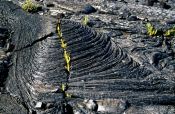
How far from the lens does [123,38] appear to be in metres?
11.5

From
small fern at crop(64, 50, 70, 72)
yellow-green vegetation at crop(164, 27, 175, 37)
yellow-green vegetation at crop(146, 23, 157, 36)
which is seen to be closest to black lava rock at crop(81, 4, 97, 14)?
yellow-green vegetation at crop(146, 23, 157, 36)

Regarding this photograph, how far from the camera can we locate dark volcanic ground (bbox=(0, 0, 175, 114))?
28.1ft

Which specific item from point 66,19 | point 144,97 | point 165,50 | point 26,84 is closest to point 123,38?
point 165,50

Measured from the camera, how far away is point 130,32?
12047 mm

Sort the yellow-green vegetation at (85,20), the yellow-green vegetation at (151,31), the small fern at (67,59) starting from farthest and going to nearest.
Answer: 1. the yellow-green vegetation at (85,20)
2. the yellow-green vegetation at (151,31)
3. the small fern at (67,59)

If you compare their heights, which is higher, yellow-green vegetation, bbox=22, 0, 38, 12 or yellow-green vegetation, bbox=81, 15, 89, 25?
yellow-green vegetation, bbox=22, 0, 38, 12

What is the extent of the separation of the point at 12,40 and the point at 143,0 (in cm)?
635

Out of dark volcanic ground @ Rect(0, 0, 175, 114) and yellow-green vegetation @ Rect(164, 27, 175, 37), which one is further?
yellow-green vegetation @ Rect(164, 27, 175, 37)

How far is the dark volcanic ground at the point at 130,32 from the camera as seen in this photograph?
8.55 m

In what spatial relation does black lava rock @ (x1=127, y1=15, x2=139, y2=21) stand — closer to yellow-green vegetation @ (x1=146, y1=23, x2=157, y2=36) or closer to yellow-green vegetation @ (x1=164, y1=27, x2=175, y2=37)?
yellow-green vegetation @ (x1=146, y1=23, x2=157, y2=36)

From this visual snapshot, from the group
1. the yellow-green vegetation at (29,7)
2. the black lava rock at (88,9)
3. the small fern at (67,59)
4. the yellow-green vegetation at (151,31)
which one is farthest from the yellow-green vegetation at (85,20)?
the small fern at (67,59)

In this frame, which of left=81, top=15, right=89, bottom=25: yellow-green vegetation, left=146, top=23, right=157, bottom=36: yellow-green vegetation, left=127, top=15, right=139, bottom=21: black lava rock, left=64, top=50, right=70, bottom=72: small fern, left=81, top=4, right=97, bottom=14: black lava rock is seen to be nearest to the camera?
left=64, top=50, right=70, bottom=72: small fern

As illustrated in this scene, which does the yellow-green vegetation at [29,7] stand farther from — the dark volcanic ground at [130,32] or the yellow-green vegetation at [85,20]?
the yellow-green vegetation at [85,20]

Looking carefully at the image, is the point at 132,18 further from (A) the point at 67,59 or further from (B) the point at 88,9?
(A) the point at 67,59
